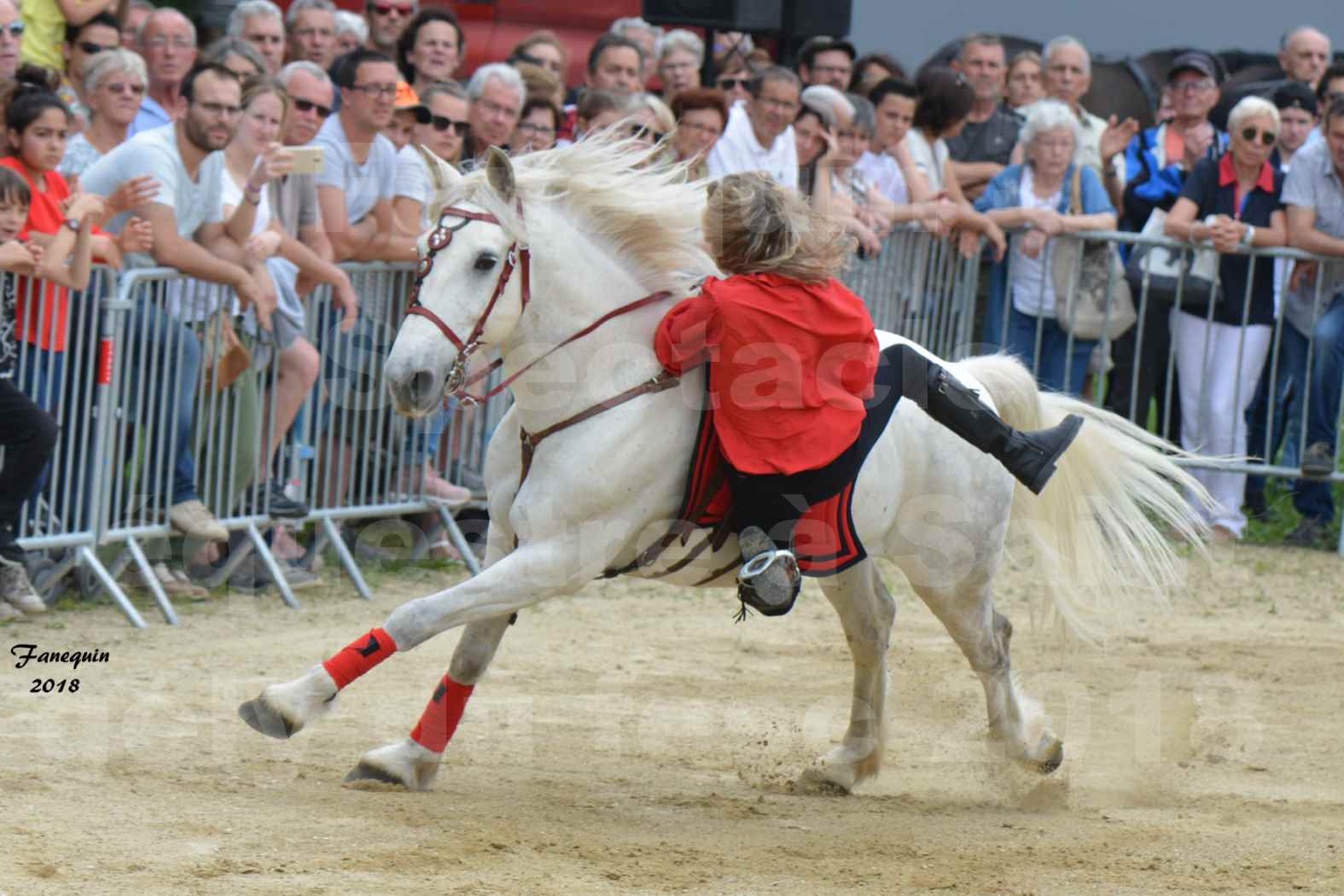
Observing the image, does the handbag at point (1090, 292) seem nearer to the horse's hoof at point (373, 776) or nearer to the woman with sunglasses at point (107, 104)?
the woman with sunglasses at point (107, 104)

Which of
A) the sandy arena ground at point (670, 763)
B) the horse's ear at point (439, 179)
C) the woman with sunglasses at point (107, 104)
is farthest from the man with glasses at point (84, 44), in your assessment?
the horse's ear at point (439, 179)

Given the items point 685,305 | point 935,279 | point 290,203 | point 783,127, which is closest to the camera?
point 685,305

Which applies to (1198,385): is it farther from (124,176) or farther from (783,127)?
(124,176)

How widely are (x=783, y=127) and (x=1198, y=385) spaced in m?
2.79

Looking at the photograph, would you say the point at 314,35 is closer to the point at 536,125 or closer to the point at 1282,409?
the point at 536,125

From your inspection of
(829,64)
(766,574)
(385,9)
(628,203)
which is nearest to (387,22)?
(385,9)

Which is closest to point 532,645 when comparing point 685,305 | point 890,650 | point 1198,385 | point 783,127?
point 890,650

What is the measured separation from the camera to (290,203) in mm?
8398

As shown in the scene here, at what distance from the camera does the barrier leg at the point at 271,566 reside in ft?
27.3

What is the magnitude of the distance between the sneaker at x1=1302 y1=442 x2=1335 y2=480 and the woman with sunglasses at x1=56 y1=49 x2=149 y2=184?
637 centimetres

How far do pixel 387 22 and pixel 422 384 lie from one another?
634 centimetres

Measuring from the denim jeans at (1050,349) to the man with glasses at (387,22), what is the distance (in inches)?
153

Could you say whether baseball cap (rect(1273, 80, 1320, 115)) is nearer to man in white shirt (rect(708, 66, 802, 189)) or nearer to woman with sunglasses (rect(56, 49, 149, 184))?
man in white shirt (rect(708, 66, 802, 189))

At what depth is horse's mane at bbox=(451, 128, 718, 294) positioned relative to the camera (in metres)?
5.55
